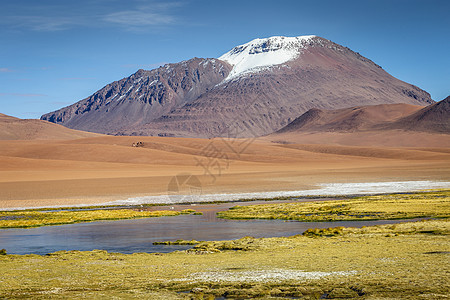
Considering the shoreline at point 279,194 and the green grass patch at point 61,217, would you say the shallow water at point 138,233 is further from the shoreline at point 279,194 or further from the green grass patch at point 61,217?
the shoreline at point 279,194

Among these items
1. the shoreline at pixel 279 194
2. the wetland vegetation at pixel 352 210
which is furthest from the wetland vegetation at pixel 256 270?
the shoreline at pixel 279 194

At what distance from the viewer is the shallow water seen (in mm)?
24781

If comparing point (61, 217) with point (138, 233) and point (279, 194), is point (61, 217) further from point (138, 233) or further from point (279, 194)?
point (279, 194)

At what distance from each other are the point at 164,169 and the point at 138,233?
63.5 metres

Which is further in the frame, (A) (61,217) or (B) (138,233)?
(A) (61,217)

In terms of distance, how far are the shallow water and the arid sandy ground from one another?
49.8 ft

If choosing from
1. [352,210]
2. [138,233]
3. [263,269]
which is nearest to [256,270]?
[263,269]

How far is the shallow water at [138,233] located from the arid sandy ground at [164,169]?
15.2 metres

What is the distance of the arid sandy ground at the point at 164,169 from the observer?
55.7m

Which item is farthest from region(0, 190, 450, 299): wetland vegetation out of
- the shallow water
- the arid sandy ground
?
the arid sandy ground

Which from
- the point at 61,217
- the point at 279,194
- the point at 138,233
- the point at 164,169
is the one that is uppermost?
the point at 164,169

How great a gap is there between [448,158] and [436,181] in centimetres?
6312

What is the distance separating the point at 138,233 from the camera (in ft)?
94.6

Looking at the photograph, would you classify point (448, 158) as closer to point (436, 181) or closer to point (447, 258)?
point (436, 181)
